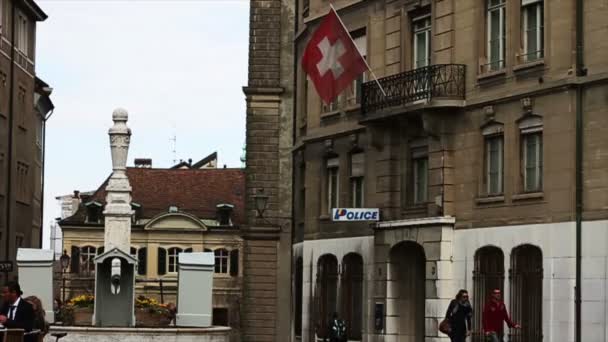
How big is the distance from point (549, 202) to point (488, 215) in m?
2.87

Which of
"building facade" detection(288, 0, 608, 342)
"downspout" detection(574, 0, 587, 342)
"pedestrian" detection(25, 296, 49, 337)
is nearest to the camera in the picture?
"pedestrian" detection(25, 296, 49, 337)

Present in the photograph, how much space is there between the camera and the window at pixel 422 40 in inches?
1876

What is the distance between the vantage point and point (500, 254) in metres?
43.5

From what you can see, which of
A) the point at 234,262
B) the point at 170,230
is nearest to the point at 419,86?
the point at 234,262

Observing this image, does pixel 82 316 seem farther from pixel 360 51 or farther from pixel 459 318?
pixel 459 318

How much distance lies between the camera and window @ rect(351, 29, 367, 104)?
5124cm

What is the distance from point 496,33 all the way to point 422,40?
425cm

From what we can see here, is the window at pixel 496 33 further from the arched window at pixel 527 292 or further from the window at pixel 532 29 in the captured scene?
the arched window at pixel 527 292

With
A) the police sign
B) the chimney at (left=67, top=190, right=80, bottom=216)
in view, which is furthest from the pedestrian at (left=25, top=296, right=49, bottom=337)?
the chimney at (left=67, top=190, right=80, bottom=216)

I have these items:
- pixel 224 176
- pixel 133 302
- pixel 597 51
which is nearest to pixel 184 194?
pixel 224 176

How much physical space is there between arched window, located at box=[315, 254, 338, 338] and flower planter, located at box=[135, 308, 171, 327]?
5.96 meters

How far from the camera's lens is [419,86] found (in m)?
46.5

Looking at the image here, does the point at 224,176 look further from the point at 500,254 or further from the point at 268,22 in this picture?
the point at 500,254

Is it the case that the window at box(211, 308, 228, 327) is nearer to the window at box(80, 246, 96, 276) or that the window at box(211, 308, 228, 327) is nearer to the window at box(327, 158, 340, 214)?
the window at box(80, 246, 96, 276)
